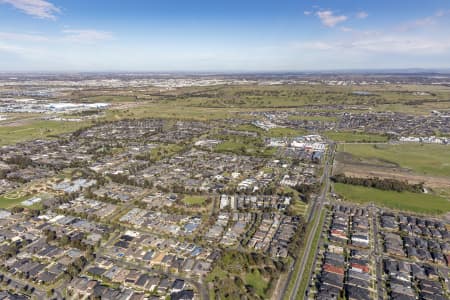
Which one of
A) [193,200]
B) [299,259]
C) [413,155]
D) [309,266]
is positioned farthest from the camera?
[413,155]

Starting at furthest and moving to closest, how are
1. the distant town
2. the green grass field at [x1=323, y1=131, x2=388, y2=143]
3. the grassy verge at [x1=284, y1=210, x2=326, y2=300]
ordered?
1. the green grass field at [x1=323, y1=131, x2=388, y2=143]
2. the distant town
3. the grassy verge at [x1=284, y1=210, x2=326, y2=300]

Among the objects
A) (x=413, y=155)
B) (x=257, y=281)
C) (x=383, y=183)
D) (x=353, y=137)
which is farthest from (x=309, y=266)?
(x=353, y=137)

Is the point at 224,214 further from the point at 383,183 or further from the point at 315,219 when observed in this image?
the point at 383,183

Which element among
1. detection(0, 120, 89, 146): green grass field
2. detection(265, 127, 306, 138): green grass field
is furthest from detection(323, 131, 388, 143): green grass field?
detection(0, 120, 89, 146): green grass field

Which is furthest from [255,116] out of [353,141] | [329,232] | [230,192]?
[329,232]

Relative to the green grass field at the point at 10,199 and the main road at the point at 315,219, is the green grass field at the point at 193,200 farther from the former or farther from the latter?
the green grass field at the point at 10,199

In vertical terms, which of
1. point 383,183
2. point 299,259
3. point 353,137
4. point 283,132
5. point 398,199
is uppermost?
point 283,132

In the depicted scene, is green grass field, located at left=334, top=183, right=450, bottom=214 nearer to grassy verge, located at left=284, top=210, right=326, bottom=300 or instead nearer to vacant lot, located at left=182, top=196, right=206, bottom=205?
grassy verge, located at left=284, top=210, right=326, bottom=300
